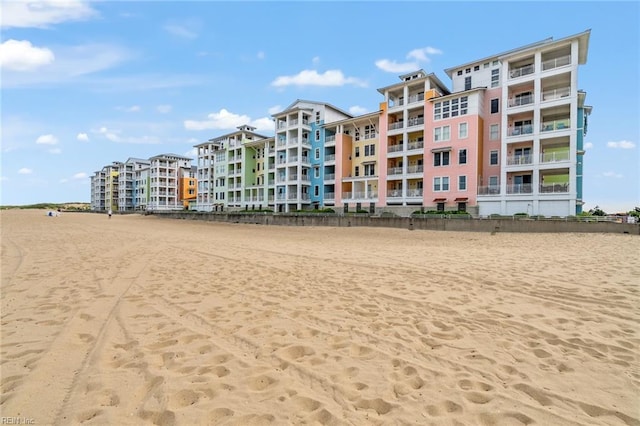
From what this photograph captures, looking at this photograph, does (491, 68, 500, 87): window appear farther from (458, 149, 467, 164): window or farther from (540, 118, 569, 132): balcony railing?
(458, 149, 467, 164): window

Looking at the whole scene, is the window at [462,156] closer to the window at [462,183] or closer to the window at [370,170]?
the window at [462,183]

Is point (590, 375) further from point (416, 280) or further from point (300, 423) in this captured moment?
point (416, 280)

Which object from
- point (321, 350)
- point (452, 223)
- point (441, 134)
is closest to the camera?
point (321, 350)

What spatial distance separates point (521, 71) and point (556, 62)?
3170mm

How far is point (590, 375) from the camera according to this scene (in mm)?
3418

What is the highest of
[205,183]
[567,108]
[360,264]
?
[567,108]

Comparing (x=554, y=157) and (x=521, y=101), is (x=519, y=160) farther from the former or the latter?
(x=521, y=101)

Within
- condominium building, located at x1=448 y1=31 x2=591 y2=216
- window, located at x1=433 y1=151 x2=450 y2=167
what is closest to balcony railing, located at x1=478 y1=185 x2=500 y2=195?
condominium building, located at x1=448 y1=31 x2=591 y2=216

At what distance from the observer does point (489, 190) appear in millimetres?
35625

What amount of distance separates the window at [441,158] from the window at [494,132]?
544cm

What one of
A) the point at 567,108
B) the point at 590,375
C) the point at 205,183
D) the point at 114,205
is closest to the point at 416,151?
the point at 567,108

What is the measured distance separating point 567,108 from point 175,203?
9565 cm

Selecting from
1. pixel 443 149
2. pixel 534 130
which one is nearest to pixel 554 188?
pixel 534 130

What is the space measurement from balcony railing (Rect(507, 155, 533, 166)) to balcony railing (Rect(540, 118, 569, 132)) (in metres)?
3.10
